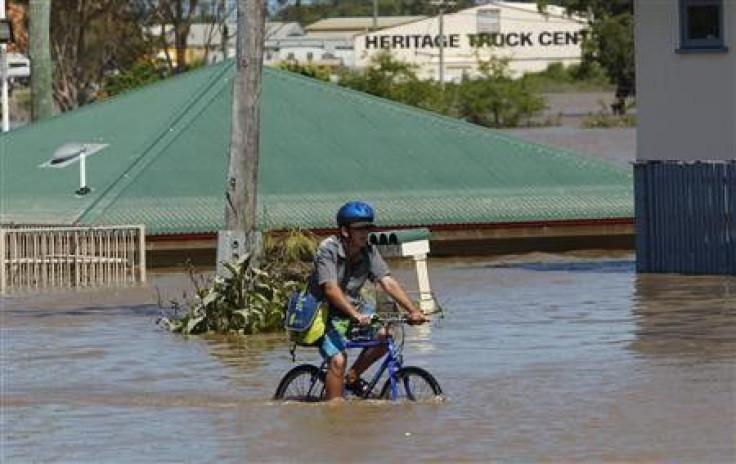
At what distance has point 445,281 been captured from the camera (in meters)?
29.9

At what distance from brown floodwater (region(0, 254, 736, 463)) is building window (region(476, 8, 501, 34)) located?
5005 inches

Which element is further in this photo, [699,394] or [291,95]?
[291,95]

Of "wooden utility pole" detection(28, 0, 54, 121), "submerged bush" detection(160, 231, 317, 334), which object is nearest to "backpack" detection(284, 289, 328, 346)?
"submerged bush" detection(160, 231, 317, 334)

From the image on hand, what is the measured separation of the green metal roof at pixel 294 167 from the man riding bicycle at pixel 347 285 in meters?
17.1

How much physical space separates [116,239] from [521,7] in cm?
12831

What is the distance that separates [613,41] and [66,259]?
61534mm

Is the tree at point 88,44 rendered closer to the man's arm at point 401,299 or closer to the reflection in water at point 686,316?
the reflection in water at point 686,316

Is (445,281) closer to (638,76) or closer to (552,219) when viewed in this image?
(638,76)

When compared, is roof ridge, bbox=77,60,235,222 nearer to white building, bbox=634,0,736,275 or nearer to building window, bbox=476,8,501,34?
white building, bbox=634,0,736,275

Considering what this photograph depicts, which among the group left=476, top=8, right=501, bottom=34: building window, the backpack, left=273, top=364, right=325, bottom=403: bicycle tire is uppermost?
left=476, top=8, right=501, bottom=34: building window

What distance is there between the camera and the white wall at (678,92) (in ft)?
93.7

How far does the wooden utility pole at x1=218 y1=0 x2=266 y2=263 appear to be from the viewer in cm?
2303

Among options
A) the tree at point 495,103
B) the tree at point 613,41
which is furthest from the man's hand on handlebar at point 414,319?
the tree at point 613,41

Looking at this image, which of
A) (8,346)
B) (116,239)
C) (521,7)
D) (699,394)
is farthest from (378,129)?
(521,7)
